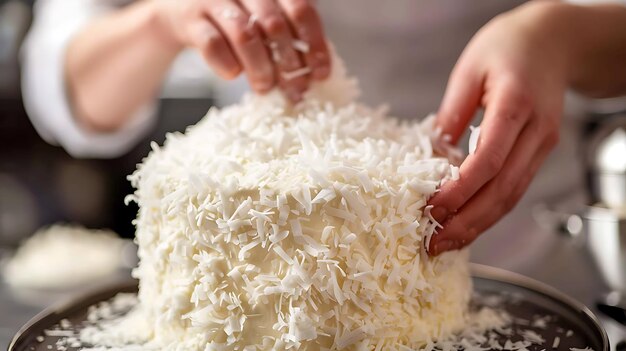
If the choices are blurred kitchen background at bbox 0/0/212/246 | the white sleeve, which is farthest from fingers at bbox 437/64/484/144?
blurred kitchen background at bbox 0/0/212/246

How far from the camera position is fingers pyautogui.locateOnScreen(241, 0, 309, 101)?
0.88 meters

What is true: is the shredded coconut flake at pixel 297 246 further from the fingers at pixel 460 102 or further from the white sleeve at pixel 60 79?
the white sleeve at pixel 60 79

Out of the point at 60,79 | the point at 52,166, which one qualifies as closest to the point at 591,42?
the point at 60,79

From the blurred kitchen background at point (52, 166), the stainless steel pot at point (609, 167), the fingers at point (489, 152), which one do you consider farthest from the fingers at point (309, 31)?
the blurred kitchen background at point (52, 166)

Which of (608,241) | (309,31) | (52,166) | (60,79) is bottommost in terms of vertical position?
(52,166)

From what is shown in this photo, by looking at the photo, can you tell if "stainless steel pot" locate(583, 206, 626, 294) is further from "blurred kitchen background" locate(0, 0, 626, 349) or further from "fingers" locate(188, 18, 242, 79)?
"fingers" locate(188, 18, 242, 79)

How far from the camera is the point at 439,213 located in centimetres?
73

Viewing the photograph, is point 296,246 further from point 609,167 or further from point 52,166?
point 52,166

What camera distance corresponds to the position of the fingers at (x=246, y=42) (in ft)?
2.86

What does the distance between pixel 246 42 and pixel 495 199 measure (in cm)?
37

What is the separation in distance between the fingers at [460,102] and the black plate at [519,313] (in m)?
0.23

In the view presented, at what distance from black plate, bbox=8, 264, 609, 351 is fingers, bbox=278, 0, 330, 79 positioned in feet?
1.25

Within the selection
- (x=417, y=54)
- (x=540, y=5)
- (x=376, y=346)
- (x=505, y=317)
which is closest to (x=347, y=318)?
(x=376, y=346)

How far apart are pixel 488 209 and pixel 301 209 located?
22 cm
